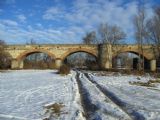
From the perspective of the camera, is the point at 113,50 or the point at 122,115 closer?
the point at 122,115

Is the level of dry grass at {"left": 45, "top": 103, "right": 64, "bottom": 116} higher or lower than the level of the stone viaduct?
lower

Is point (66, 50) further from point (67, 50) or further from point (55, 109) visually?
point (55, 109)

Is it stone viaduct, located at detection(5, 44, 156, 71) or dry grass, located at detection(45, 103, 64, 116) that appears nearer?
dry grass, located at detection(45, 103, 64, 116)

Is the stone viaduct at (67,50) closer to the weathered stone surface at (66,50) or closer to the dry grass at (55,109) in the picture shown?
the weathered stone surface at (66,50)

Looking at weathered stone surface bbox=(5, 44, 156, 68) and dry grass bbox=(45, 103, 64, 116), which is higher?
weathered stone surface bbox=(5, 44, 156, 68)

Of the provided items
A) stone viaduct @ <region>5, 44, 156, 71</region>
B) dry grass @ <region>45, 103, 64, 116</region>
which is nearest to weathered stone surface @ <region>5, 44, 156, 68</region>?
stone viaduct @ <region>5, 44, 156, 71</region>

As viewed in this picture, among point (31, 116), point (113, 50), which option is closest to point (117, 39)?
point (113, 50)

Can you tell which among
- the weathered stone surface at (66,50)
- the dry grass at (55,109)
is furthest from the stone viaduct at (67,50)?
the dry grass at (55,109)

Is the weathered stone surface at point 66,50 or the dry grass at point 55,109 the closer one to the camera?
the dry grass at point 55,109

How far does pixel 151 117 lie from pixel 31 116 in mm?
3658

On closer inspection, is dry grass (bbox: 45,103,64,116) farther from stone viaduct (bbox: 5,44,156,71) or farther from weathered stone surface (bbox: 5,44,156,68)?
weathered stone surface (bbox: 5,44,156,68)

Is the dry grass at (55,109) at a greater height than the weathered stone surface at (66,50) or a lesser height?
lesser

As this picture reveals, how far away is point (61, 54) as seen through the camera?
57719 mm

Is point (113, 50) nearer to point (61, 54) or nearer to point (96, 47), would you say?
point (96, 47)
